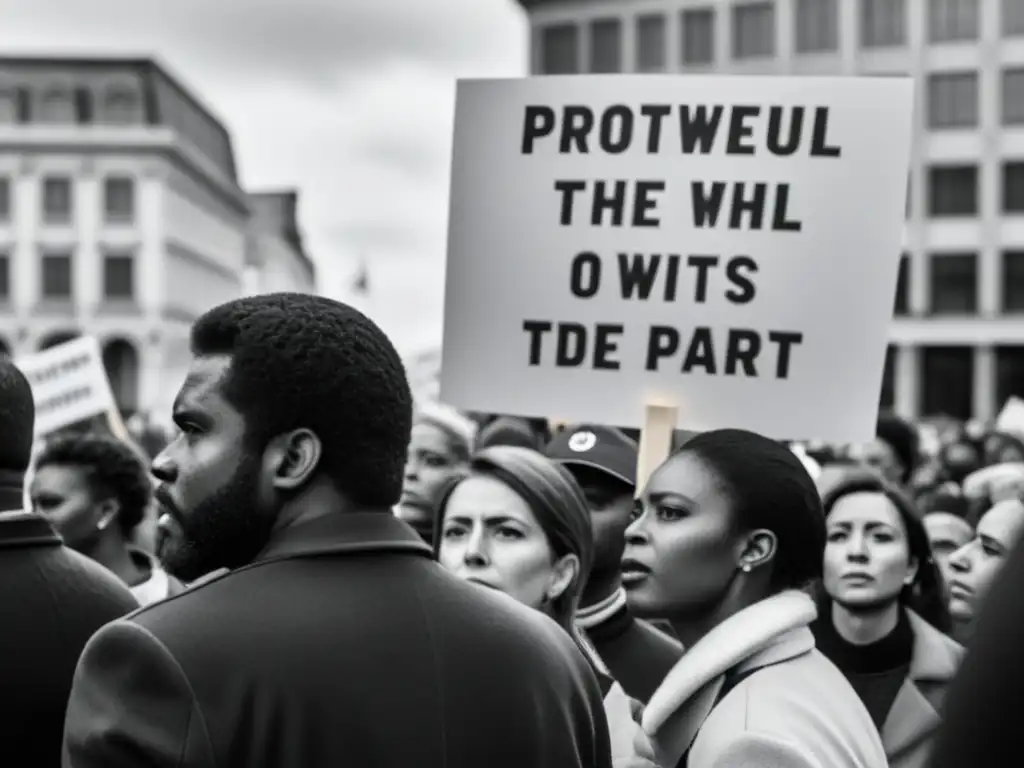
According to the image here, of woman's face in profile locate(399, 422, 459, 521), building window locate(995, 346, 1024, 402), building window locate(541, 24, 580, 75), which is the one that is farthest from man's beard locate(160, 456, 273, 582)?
building window locate(541, 24, 580, 75)

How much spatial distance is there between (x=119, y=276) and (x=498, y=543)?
7195cm

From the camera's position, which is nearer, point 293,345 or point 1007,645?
point 1007,645

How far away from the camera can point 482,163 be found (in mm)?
5484

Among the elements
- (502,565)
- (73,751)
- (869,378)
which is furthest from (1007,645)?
(869,378)

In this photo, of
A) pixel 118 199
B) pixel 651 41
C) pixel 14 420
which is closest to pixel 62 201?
pixel 118 199

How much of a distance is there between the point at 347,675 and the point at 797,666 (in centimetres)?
121

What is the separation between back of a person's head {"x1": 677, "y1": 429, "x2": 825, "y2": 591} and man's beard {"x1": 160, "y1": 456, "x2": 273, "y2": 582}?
4.67 ft

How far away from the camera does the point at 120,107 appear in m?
74.3

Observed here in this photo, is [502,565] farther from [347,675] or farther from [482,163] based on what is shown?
[347,675]

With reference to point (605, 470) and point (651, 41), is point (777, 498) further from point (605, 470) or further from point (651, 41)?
point (651, 41)

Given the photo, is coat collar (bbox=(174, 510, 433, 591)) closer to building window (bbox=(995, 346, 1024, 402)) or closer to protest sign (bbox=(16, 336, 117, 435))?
protest sign (bbox=(16, 336, 117, 435))

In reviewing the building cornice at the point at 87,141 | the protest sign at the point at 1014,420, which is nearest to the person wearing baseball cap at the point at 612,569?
the protest sign at the point at 1014,420

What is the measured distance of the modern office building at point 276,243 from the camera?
111 meters

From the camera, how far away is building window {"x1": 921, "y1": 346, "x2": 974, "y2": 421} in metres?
57.2
